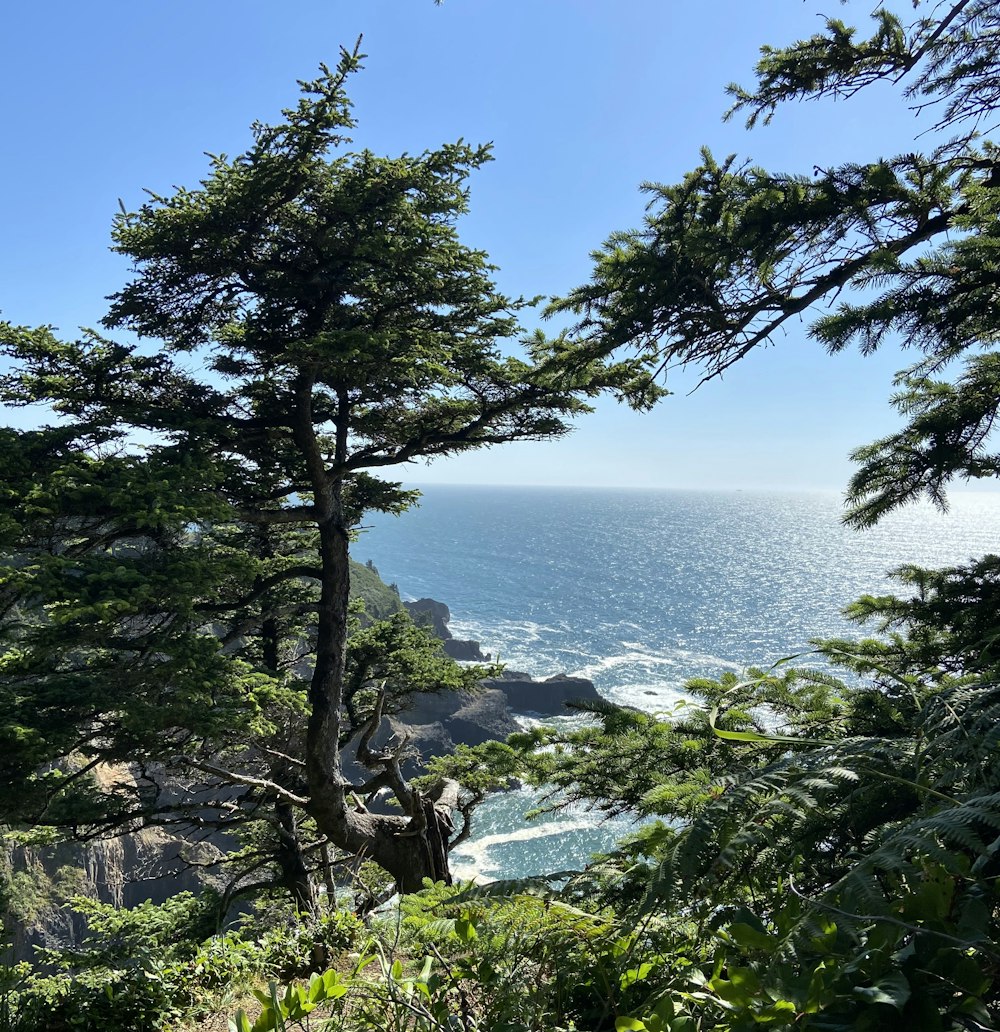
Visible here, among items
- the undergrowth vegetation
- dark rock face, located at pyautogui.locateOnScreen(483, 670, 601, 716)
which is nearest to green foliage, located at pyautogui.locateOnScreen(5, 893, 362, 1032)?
the undergrowth vegetation

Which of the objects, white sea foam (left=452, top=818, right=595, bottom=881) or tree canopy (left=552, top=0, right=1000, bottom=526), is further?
white sea foam (left=452, top=818, right=595, bottom=881)

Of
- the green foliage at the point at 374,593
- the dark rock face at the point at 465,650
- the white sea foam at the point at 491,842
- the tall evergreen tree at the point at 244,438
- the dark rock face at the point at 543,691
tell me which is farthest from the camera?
the dark rock face at the point at 465,650

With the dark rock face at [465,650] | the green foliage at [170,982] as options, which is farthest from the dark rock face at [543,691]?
the green foliage at [170,982]

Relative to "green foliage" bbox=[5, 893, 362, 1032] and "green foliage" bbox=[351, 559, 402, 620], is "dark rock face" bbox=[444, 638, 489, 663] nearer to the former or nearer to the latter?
"green foliage" bbox=[351, 559, 402, 620]

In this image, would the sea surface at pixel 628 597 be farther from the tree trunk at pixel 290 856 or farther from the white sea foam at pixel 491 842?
the tree trunk at pixel 290 856

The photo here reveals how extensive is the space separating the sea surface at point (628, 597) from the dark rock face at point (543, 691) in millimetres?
2756

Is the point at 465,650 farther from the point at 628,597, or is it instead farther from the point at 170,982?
the point at 170,982

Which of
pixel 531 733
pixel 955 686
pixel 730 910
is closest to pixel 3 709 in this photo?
pixel 531 733

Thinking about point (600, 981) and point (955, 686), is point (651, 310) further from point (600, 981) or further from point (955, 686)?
point (600, 981)

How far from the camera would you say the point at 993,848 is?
86cm

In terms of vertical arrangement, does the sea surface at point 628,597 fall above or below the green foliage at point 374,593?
below

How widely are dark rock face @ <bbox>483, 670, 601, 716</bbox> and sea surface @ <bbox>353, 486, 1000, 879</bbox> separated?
2.76 meters

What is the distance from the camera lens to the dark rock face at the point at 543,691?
45625mm

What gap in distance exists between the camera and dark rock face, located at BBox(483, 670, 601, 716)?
45625mm
